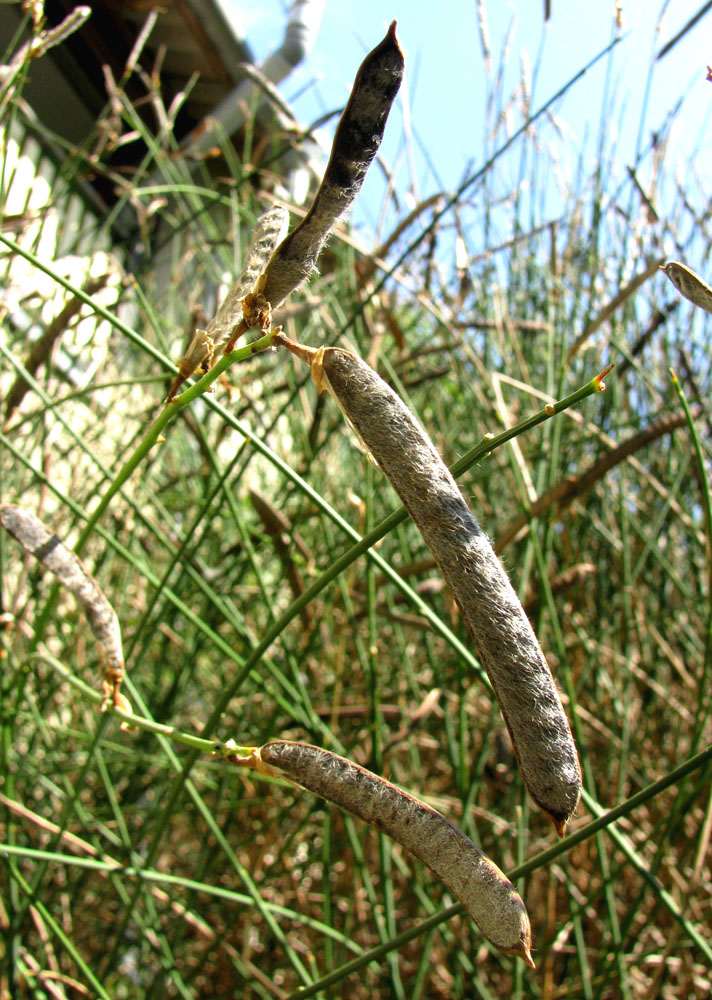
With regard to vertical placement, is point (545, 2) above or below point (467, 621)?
above

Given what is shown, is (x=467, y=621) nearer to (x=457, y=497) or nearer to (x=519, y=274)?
(x=457, y=497)

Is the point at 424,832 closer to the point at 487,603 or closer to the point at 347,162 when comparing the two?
the point at 487,603

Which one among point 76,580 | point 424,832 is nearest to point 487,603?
point 424,832

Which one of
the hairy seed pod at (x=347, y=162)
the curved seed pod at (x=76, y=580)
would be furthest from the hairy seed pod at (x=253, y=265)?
the curved seed pod at (x=76, y=580)

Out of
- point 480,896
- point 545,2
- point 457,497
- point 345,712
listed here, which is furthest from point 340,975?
point 545,2

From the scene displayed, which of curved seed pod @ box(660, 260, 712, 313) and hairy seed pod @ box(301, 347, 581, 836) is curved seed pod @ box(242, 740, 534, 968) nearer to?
hairy seed pod @ box(301, 347, 581, 836)
